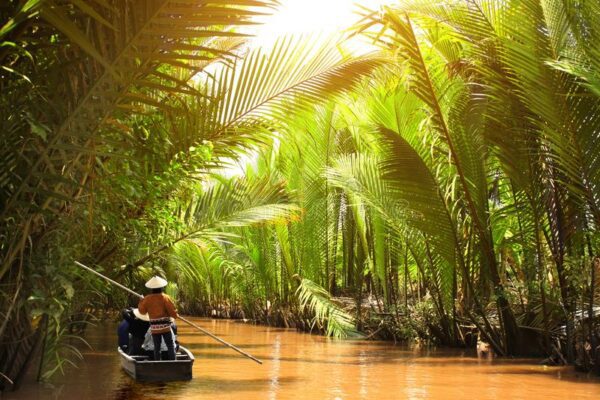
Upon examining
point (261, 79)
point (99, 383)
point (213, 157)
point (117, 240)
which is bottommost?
point (99, 383)

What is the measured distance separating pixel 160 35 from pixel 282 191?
9.01 m

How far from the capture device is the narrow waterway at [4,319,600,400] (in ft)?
26.1

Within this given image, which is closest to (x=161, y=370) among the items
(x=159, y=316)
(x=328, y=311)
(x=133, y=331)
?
(x=159, y=316)

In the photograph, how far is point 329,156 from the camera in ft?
53.2

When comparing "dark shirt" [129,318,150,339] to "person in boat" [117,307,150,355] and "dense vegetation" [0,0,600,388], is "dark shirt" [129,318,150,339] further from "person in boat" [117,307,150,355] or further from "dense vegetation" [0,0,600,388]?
"dense vegetation" [0,0,600,388]

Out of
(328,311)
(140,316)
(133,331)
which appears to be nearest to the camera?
(140,316)

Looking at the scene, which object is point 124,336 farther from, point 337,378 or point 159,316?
point 337,378

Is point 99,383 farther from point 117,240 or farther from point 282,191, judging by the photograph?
point 282,191

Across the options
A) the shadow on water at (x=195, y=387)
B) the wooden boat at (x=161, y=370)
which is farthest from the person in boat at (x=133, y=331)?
the wooden boat at (x=161, y=370)

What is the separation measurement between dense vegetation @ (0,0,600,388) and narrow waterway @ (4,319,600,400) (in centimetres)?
55

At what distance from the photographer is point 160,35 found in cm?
369

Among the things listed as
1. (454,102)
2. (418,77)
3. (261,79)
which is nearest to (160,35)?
(261,79)

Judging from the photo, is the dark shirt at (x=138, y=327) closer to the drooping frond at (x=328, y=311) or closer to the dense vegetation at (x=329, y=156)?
the dense vegetation at (x=329, y=156)

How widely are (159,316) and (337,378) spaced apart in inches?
89.4
